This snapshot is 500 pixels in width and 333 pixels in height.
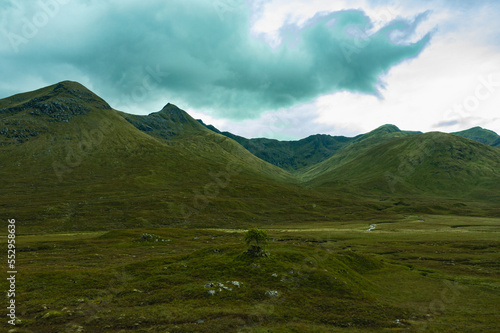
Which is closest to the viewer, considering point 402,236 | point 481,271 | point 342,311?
point 342,311

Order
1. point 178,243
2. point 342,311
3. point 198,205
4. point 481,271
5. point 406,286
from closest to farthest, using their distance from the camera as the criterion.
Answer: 1. point 342,311
2. point 406,286
3. point 481,271
4. point 178,243
5. point 198,205

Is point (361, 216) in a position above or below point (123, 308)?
below

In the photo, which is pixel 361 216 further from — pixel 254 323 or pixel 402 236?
pixel 254 323

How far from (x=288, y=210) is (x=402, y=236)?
9658 cm

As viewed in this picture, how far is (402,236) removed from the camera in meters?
104

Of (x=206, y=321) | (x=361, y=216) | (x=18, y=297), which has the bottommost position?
(x=361, y=216)

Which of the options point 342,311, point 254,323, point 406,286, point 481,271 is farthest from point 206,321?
point 481,271

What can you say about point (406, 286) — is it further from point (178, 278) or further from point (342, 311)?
point (178, 278)

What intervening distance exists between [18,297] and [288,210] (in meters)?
174

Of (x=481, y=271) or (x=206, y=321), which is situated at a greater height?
(x=206, y=321)

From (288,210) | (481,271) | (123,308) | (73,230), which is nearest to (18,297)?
(123,308)

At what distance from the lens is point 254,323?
27.7 metres

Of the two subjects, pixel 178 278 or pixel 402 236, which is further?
pixel 402 236

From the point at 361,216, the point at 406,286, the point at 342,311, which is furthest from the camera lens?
the point at 361,216
